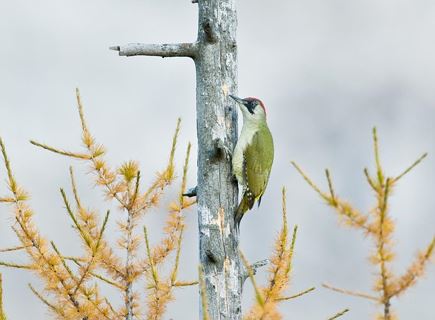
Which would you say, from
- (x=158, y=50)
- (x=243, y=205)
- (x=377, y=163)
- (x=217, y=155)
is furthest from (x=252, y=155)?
(x=377, y=163)

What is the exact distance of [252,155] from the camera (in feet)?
21.0

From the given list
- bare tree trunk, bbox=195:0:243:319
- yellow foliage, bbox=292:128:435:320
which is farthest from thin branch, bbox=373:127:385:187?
bare tree trunk, bbox=195:0:243:319

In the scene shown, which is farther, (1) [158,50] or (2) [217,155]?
(1) [158,50]

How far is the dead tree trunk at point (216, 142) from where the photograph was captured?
243 inches

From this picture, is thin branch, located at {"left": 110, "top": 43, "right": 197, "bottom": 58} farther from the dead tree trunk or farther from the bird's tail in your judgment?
the bird's tail

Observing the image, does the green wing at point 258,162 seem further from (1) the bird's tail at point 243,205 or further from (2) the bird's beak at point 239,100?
(2) the bird's beak at point 239,100

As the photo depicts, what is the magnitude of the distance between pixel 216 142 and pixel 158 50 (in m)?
0.98

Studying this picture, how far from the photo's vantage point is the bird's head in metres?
6.55

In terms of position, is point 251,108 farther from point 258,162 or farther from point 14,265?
point 14,265

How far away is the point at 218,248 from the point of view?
244 inches

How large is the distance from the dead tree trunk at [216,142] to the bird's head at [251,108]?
2.9 inches

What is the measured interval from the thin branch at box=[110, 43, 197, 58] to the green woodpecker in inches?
21.9

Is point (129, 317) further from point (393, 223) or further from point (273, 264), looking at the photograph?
point (393, 223)

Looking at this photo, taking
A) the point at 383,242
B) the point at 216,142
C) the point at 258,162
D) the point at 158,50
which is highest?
the point at 158,50
